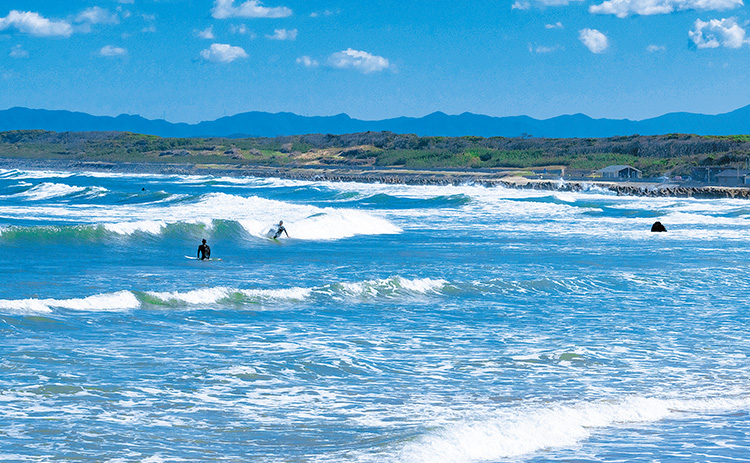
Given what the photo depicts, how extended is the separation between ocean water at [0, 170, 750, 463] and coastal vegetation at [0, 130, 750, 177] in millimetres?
69420

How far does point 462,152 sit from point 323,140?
4808 cm

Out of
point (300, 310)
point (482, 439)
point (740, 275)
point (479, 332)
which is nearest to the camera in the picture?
point (482, 439)

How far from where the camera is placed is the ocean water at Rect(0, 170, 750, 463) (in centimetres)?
846

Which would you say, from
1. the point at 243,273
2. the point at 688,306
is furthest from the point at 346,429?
the point at 243,273

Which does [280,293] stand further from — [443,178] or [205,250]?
[443,178]

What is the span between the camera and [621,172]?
90688 mm

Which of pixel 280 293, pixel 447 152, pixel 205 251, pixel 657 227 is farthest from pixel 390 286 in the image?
pixel 447 152

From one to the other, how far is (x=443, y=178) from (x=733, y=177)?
122ft

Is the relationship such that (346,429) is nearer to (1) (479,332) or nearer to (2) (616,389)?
(2) (616,389)

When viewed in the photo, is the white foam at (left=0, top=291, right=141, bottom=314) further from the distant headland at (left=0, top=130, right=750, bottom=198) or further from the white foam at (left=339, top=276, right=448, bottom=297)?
the distant headland at (left=0, top=130, right=750, bottom=198)

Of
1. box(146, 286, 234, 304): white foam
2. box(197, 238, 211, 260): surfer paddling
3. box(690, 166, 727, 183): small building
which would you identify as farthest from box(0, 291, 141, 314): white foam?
box(690, 166, 727, 183): small building

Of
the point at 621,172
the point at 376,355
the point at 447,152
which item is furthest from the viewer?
the point at 447,152

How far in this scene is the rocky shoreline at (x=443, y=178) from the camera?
6644 centimetres

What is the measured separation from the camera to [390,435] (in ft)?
28.2
